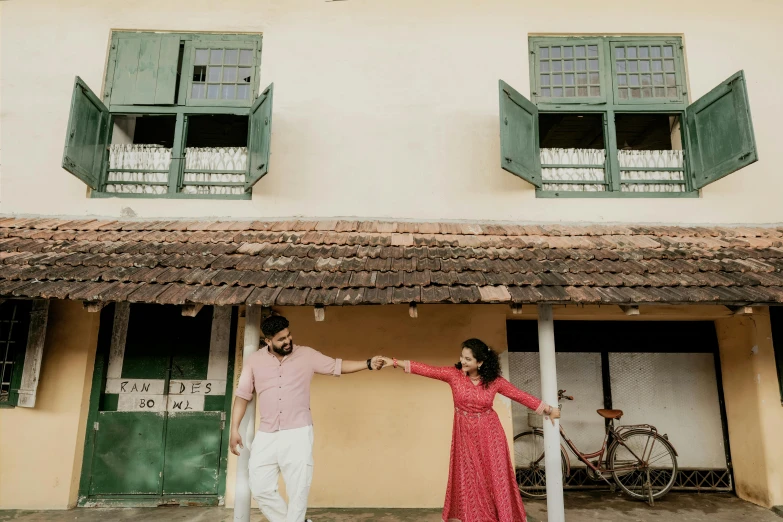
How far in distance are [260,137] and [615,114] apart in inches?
178

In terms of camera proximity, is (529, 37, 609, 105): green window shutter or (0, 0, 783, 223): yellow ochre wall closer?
(0, 0, 783, 223): yellow ochre wall

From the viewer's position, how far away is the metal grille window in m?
5.41

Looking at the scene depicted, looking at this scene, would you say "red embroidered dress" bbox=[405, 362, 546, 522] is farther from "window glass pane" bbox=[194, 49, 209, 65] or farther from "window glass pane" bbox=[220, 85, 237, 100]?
"window glass pane" bbox=[194, 49, 209, 65]

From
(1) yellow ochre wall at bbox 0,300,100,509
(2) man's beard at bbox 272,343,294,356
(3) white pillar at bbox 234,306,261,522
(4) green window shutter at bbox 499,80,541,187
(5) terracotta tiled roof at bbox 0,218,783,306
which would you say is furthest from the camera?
(4) green window shutter at bbox 499,80,541,187

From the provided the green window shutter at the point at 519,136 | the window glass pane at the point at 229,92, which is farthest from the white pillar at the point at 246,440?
the green window shutter at the point at 519,136

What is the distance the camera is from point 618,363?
251 inches

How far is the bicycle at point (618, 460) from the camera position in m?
5.75

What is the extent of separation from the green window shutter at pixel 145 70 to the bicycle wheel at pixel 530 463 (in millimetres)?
6201

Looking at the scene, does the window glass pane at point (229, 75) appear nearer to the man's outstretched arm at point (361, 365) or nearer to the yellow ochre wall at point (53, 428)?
the yellow ochre wall at point (53, 428)

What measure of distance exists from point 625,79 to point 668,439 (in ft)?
15.4

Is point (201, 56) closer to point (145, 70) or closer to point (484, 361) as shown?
point (145, 70)

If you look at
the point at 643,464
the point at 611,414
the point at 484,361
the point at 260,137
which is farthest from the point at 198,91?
the point at 643,464

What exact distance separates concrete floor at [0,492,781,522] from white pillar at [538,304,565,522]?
87cm

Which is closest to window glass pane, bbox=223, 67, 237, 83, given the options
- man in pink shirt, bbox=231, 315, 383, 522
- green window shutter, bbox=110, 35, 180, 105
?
green window shutter, bbox=110, 35, 180, 105
